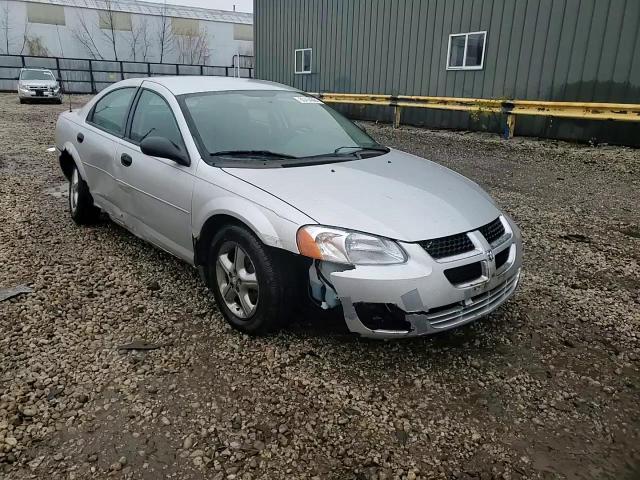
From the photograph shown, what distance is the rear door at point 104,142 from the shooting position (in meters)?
4.19

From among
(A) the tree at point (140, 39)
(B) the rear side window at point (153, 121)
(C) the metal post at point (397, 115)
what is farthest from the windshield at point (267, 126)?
(A) the tree at point (140, 39)

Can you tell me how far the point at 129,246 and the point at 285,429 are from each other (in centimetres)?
290

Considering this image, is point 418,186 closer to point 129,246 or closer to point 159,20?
point 129,246

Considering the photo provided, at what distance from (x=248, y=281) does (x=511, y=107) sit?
10098 mm

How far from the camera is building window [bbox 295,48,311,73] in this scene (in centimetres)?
1734

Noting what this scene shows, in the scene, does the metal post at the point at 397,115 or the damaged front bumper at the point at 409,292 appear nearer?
the damaged front bumper at the point at 409,292

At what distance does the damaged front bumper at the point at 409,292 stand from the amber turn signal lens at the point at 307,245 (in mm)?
77

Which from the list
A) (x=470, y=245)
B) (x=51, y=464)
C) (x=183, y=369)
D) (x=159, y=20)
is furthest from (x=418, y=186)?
(x=159, y=20)

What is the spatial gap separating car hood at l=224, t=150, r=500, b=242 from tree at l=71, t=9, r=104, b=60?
36093 millimetres

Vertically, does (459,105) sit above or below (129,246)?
above

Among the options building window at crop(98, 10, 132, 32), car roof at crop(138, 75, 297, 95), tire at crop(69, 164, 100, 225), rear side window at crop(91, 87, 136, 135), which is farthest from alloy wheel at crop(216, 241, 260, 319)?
building window at crop(98, 10, 132, 32)

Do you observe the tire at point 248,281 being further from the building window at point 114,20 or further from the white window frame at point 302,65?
the building window at point 114,20

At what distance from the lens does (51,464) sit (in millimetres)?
2111

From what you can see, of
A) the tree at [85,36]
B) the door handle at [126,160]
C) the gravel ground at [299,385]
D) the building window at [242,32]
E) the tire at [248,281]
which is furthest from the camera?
the building window at [242,32]
